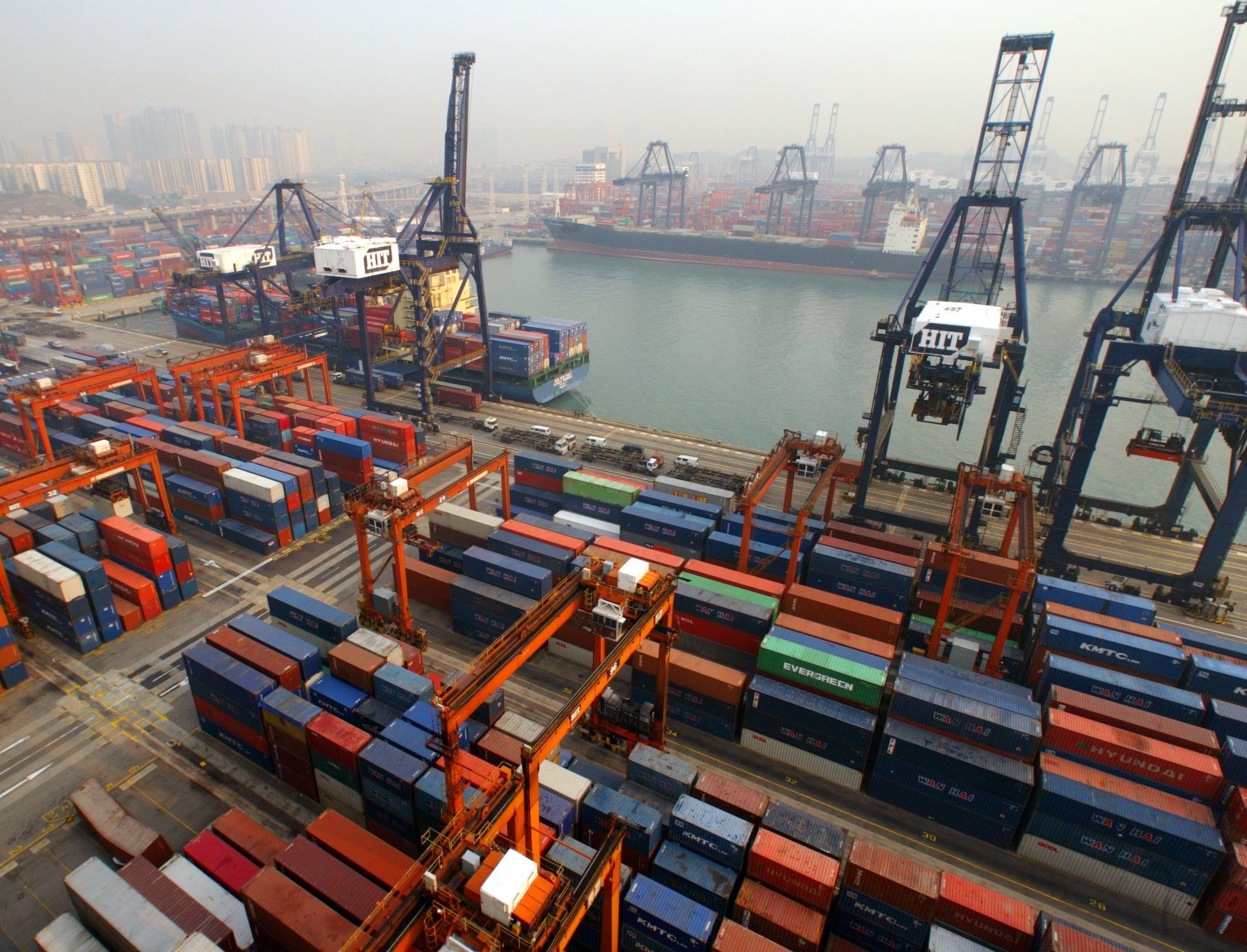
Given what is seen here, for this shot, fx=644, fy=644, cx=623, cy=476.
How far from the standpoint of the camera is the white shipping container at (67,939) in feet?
57.3

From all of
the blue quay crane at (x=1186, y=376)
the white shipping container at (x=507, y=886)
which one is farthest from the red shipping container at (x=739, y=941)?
the blue quay crane at (x=1186, y=376)

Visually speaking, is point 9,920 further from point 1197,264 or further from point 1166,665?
point 1197,264

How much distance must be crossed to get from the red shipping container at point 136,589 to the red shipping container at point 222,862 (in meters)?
19.9

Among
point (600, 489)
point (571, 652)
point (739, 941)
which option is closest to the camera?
point (739, 941)

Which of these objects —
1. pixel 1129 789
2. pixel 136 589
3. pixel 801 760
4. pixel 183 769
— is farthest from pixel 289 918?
pixel 1129 789

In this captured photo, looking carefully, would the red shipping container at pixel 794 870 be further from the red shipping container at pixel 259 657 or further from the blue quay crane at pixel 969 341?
the blue quay crane at pixel 969 341

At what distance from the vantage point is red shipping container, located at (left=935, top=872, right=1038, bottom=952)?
18750 mm

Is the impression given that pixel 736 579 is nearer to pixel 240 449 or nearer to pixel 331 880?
pixel 331 880

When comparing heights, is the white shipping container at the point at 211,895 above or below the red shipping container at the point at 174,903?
below

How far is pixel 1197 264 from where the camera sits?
15638cm

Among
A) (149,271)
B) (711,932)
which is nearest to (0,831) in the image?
(711,932)

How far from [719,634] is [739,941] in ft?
46.7

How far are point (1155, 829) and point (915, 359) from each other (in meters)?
28.1

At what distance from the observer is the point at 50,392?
48.8 metres
